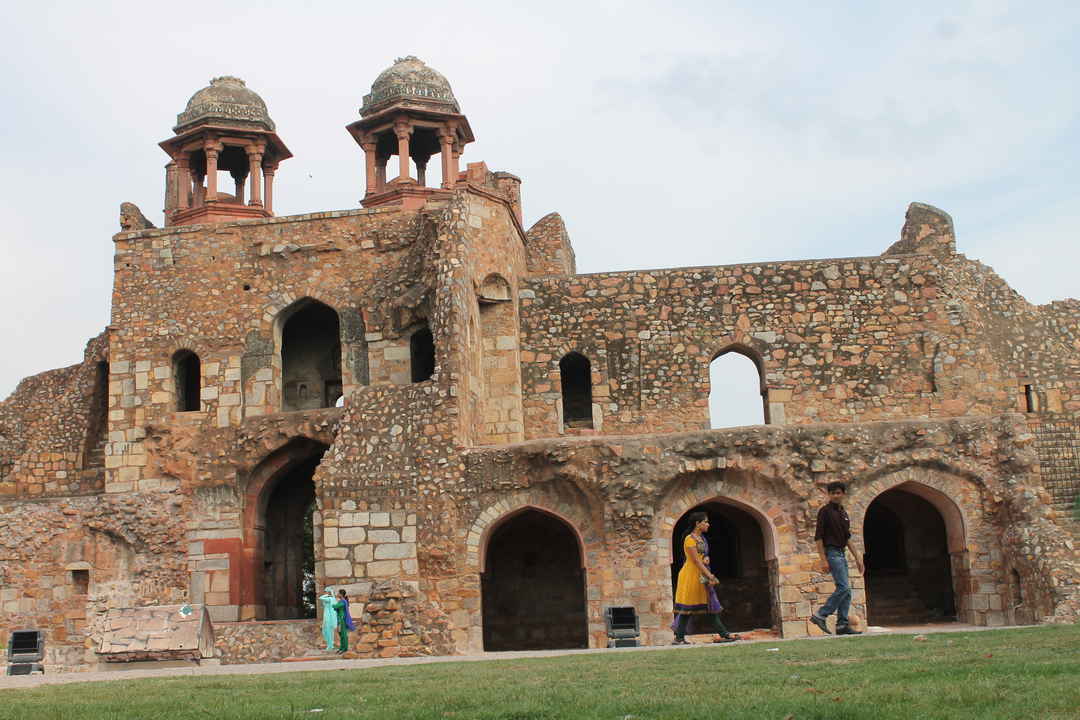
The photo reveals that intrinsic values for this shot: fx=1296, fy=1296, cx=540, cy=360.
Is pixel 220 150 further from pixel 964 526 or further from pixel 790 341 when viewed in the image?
pixel 964 526

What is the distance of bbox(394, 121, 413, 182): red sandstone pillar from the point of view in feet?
A: 88.0

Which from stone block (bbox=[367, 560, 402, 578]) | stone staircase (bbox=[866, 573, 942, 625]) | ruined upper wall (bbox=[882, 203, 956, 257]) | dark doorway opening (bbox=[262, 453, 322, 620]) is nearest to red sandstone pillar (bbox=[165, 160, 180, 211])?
dark doorway opening (bbox=[262, 453, 322, 620])

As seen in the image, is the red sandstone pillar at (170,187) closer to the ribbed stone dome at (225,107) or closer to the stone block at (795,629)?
the ribbed stone dome at (225,107)

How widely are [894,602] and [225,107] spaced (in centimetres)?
1694

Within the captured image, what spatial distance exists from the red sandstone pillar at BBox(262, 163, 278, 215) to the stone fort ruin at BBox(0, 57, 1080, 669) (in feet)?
4.32

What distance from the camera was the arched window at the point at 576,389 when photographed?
25391 millimetres

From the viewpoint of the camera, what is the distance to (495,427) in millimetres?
24125

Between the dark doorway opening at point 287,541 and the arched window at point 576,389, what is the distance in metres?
4.96

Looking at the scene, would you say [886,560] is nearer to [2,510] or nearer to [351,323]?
[351,323]

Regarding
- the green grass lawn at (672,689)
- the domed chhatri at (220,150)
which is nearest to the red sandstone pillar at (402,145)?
the domed chhatri at (220,150)

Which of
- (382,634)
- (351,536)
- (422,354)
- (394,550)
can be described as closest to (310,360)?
(422,354)

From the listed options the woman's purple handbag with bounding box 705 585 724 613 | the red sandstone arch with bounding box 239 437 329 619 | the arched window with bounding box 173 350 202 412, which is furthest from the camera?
the arched window with bounding box 173 350 202 412

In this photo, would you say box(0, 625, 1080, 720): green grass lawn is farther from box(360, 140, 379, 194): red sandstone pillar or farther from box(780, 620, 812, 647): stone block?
box(360, 140, 379, 194): red sandstone pillar

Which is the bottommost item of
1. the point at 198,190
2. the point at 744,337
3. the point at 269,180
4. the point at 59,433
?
the point at 59,433
